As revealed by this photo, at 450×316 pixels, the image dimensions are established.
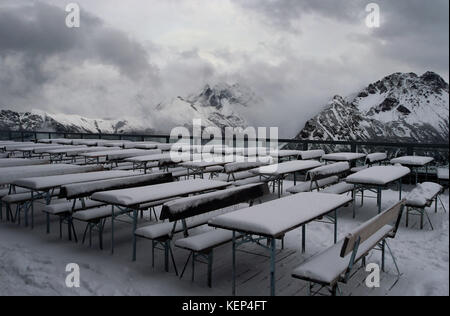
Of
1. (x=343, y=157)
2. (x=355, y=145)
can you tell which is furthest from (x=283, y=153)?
(x=355, y=145)

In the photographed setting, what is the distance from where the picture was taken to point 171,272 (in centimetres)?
435

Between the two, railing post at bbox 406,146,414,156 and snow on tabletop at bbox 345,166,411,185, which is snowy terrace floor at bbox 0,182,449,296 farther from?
railing post at bbox 406,146,414,156

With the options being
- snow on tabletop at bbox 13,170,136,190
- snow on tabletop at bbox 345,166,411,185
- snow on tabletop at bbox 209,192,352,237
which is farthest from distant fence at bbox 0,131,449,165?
snow on tabletop at bbox 13,170,136,190

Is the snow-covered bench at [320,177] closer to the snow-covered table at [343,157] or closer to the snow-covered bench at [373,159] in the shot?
the snow-covered table at [343,157]

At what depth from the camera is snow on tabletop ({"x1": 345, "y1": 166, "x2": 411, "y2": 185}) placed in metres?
6.38

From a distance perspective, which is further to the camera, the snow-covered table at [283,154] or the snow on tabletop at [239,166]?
the snow-covered table at [283,154]

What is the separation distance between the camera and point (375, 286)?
396cm

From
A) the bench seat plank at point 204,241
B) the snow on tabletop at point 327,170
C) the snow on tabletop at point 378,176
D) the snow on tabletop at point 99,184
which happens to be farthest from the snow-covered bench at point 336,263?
the snow on tabletop at point 99,184

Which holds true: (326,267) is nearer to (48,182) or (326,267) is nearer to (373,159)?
(48,182)

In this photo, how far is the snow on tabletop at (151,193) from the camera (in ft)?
15.5

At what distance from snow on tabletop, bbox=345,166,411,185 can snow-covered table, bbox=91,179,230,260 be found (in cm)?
224

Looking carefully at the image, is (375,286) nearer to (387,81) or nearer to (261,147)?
(261,147)

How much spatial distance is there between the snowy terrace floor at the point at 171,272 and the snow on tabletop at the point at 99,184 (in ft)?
2.32

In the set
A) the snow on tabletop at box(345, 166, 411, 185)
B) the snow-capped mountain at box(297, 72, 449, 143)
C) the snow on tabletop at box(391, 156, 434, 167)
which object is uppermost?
the snow-capped mountain at box(297, 72, 449, 143)
